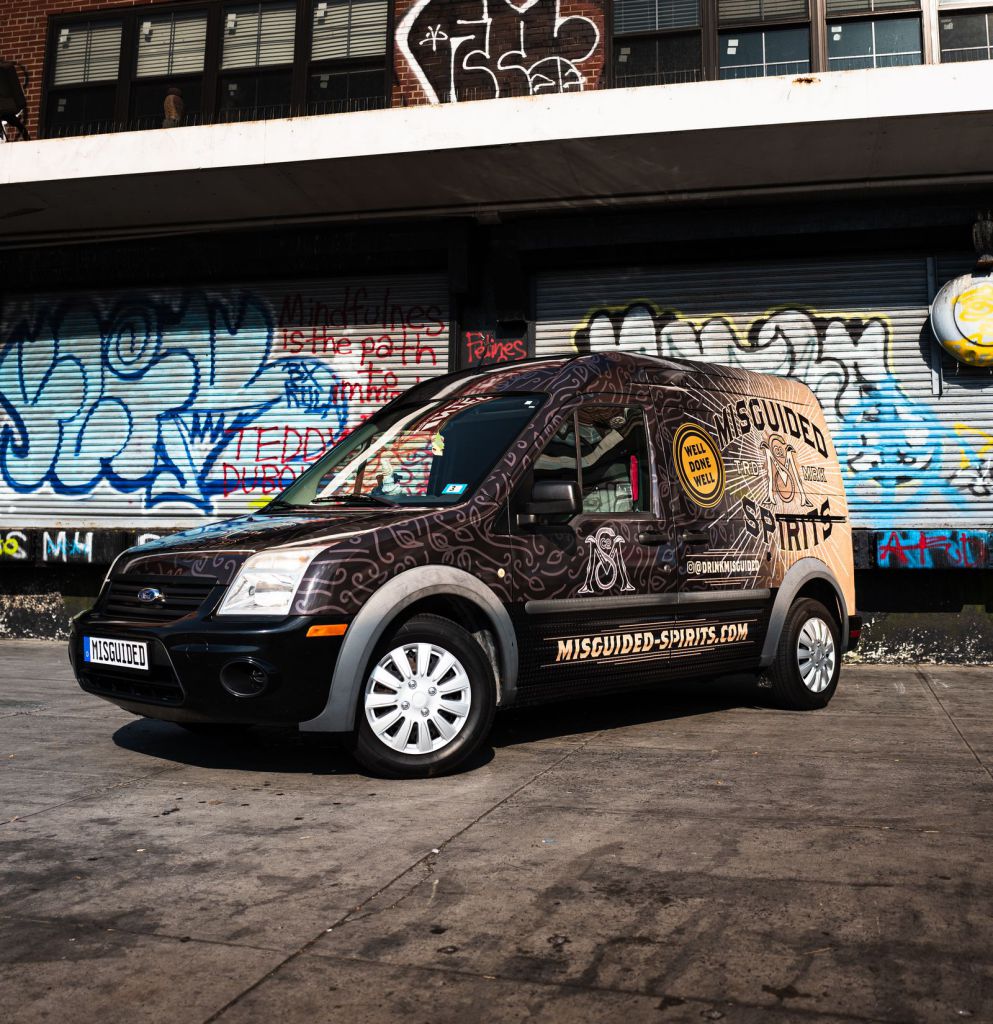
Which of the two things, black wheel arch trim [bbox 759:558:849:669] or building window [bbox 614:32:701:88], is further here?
building window [bbox 614:32:701:88]

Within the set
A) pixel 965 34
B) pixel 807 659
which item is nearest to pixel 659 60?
pixel 965 34

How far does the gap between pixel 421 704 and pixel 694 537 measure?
2.14m

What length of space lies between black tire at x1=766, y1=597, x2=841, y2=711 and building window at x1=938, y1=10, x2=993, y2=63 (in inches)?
245

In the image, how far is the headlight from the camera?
4.77 m

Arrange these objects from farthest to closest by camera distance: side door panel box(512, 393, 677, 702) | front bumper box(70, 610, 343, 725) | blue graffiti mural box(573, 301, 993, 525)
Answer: blue graffiti mural box(573, 301, 993, 525) → side door panel box(512, 393, 677, 702) → front bumper box(70, 610, 343, 725)

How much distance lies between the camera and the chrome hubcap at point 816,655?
23.2 ft

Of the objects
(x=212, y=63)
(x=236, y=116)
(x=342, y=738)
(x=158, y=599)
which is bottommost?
(x=342, y=738)

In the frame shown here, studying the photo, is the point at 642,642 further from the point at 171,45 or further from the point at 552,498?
the point at 171,45

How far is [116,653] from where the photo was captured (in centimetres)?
510

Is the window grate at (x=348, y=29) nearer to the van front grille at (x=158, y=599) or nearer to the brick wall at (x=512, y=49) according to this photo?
the brick wall at (x=512, y=49)

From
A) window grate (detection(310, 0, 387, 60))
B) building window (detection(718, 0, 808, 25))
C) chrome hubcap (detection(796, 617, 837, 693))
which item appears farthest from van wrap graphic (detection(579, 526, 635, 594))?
window grate (detection(310, 0, 387, 60))

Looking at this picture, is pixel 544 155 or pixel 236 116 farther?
pixel 236 116

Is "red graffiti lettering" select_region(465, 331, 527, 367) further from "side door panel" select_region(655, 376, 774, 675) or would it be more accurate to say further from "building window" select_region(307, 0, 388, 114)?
"side door panel" select_region(655, 376, 774, 675)

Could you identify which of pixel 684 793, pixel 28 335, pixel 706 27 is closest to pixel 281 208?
pixel 28 335
